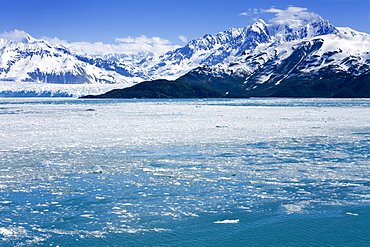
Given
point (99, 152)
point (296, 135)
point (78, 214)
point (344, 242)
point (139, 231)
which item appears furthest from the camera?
point (296, 135)

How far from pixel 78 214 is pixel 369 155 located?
17419 millimetres

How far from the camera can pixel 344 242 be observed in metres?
10.3

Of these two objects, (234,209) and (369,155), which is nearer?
(234,209)

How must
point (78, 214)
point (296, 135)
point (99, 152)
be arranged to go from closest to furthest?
point (78, 214), point (99, 152), point (296, 135)

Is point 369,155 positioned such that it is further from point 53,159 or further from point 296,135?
point 53,159

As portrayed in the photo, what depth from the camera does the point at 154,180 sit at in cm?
1667

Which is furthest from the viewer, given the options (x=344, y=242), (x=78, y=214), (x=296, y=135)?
(x=296, y=135)

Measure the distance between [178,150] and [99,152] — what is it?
500cm

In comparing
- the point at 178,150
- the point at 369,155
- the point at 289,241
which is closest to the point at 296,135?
the point at 369,155

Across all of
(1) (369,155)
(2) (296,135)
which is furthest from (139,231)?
(2) (296,135)

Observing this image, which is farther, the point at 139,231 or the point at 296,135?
the point at 296,135

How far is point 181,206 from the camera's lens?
13.2 meters

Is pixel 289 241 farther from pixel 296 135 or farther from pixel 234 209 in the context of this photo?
pixel 296 135

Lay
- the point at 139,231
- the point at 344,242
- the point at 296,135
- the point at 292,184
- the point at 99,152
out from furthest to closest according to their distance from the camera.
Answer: the point at 296,135, the point at 99,152, the point at 292,184, the point at 139,231, the point at 344,242
